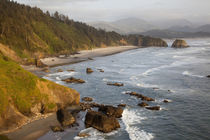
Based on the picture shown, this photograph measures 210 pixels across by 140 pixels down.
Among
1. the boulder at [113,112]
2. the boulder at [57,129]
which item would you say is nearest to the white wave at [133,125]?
the boulder at [113,112]

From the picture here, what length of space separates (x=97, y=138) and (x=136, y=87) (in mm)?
31050

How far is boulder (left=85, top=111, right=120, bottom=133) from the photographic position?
30797 mm

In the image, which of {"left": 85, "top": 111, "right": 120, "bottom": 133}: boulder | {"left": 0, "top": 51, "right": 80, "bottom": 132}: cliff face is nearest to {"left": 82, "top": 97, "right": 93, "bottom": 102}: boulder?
{"left": 0, "top": 51, "right": 80, "bottom": 132}: cliff face

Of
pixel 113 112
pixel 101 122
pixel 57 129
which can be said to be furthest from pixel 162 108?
pixel 57 129

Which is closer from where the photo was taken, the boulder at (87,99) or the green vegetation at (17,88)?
the green vegetation at (17,88)

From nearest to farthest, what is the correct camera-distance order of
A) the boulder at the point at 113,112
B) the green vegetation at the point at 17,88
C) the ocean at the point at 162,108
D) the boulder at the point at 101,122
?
the ocean at the point at 162,108, the boulder at the point at 101,122, the green vegetation at the point at 17,88, the boulder at the point at 113,112

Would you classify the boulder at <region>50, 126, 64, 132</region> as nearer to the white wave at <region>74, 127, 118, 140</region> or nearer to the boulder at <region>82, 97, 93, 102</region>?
the white wave at <region>74, 127, 118, 140</region>

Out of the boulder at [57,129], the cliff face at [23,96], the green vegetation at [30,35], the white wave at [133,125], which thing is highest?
the green vegetation at [30,35]

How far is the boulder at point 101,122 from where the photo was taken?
30797mm

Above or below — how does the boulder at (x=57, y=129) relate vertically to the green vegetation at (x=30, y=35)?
below

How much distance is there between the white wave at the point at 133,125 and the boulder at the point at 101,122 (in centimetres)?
235

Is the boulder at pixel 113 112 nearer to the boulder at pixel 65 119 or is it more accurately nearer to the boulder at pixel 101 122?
the boulder at pixel 101 122

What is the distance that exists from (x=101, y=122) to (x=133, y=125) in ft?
19.2

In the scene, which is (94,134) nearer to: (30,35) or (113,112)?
(113,112)
